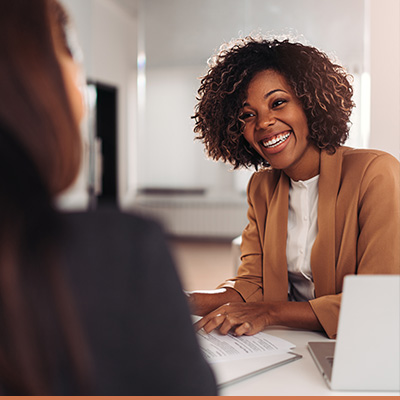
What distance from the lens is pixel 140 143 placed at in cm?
666

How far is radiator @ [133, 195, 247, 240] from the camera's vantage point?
6.28 m

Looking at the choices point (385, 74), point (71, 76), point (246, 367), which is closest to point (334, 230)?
point (246, 367)

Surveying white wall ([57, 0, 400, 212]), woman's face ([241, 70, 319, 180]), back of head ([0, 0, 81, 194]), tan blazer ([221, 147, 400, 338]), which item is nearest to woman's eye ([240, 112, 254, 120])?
woman's face ([241, 70, 319, 180])

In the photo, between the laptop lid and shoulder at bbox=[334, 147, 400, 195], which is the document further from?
shoulder at bbox=[334, 147, 400, 195]

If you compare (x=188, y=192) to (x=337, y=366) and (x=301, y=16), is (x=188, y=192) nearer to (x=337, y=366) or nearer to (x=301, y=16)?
(x=301, y=16)

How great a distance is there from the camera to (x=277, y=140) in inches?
60.5

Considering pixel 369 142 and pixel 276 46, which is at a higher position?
pixel 276 46

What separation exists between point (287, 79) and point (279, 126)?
0.17 m

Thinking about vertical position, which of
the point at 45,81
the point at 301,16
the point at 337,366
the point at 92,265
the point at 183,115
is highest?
the point at 301,16

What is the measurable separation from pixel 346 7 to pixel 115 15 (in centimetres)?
296

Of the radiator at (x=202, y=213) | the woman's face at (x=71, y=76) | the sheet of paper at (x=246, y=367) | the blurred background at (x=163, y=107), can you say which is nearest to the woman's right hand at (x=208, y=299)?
the sheet of paper at (x=246, y=367)

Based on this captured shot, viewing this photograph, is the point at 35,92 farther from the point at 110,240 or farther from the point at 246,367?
the point at 246,367

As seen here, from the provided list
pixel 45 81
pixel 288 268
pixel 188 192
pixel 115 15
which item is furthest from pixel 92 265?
pixel 115 15

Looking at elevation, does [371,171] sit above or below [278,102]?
below
